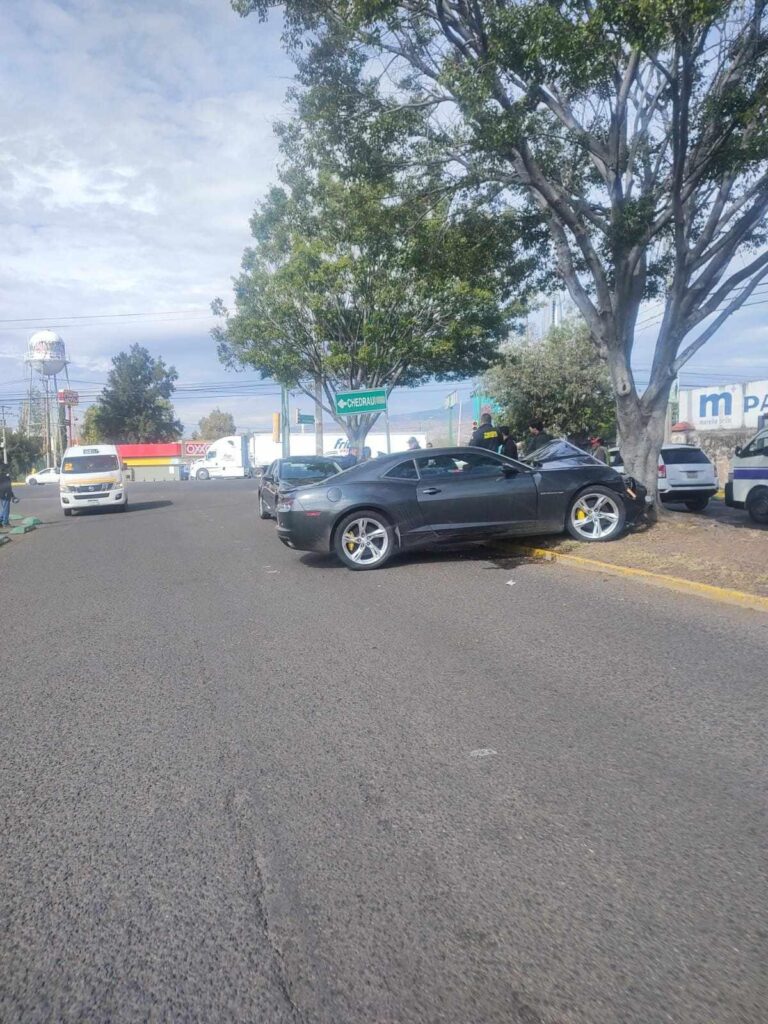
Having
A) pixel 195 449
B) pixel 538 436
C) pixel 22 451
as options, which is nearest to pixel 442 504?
pixel 538 436

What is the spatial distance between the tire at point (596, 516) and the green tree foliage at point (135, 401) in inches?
3128

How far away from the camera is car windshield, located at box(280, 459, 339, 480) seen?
1681cm

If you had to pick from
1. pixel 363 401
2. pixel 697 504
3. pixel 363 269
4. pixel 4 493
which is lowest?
pixel 697 504

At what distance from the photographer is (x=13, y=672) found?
596 cm

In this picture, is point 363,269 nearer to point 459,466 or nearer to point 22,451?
point 459,466

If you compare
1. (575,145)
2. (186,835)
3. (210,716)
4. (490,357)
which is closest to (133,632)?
(210,716)

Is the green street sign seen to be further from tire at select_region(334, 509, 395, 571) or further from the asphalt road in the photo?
the asphalt road

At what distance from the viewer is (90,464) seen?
23641 millimetres

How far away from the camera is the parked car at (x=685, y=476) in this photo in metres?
17.1

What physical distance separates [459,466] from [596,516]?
6.58 feet

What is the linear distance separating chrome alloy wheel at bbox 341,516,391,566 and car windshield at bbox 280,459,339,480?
650cm

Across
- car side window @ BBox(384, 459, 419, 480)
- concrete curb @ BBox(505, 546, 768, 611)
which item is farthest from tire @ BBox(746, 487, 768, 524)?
car side window @ BBox(384, 459, 419, 480)

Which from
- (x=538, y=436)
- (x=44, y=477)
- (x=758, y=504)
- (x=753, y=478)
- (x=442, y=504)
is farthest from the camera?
(x=44, y=477)

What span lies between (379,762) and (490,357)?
2295 cm
